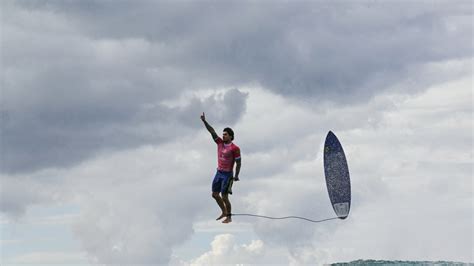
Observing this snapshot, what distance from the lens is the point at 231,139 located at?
29766 millimetres

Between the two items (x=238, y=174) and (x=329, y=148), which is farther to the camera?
(x=329, y=148)

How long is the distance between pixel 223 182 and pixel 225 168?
1.87 ft

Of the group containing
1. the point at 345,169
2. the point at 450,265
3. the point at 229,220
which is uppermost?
the point at 345,169

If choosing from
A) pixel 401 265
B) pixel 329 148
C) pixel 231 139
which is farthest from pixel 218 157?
pixel 401 265

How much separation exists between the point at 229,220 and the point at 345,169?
640cm

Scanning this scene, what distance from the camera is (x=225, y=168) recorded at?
30172mm

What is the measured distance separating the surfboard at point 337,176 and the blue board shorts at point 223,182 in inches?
217

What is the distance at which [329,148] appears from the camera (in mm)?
33844

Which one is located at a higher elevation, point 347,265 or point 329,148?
point 329,148

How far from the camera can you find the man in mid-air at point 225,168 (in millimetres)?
29859

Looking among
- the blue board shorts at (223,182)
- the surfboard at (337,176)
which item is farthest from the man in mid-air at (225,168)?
the surfboard at (337,176)

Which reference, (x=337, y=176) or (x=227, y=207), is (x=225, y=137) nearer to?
(x=227, y=207)

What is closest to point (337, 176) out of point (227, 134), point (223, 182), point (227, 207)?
point (227, 207)

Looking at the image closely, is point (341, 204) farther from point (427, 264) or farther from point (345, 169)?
point (427, 264)
